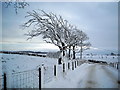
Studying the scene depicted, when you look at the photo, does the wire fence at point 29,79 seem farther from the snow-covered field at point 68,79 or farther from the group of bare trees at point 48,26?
the group of bare trees at point 48,26

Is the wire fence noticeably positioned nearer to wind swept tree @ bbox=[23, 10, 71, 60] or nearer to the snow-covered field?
the snow-covered field

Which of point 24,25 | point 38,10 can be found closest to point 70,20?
point 38,10

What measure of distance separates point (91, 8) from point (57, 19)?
5370 mm

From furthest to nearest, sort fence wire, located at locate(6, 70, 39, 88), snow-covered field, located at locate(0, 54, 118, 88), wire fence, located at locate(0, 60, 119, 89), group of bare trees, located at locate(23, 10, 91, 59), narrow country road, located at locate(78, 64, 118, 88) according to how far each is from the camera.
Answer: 1. group of bare trees, located at locate(23, 10, 91, 59)
2. fence wire, located at locate(6, 70, 39, 88)
3. snow-covered field, located at locate(0, 54, 118, 88)
4. narrow country road, located at locate(78, 64, 118, 88)
5. wire fence, located at locate(0, 60, 119, 89)

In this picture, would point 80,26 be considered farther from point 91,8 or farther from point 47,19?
point 91,8

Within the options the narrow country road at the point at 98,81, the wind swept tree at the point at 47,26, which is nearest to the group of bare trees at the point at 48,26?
the wind swept tree at the point at 47,26

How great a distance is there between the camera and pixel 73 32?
24.4 metres

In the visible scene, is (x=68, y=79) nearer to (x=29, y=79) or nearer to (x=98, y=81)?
(x=98, y=81)

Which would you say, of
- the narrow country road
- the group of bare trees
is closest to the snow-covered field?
the narrow country road

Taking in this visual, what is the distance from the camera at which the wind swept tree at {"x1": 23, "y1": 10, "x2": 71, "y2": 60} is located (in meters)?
19.7

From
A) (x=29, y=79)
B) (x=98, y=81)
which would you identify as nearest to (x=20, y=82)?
(x=29, y=79)

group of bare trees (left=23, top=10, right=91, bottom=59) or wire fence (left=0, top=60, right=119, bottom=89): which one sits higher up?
group of bare trees (left=23, top=10, right=91, bottom=59)

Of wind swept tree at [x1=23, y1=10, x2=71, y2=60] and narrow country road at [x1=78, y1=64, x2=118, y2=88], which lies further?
wind swept tree at [x1=23, y1=10, x2=71, y2=60]

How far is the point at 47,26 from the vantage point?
780 inches
